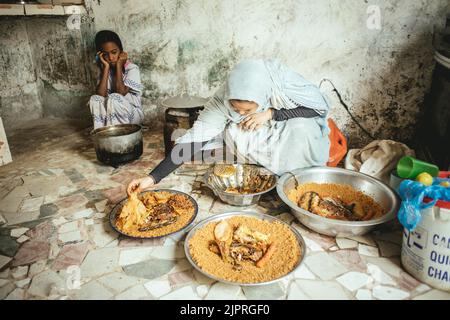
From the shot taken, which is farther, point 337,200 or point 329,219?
point 337,200

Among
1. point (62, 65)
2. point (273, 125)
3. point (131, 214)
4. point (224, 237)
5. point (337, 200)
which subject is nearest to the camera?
point (224, 237)

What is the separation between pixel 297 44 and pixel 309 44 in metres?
0.14

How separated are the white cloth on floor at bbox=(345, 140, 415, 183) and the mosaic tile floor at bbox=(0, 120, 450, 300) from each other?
0.78 metres

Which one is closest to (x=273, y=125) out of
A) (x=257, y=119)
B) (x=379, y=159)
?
(x=257, y=119)

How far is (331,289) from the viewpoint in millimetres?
2125

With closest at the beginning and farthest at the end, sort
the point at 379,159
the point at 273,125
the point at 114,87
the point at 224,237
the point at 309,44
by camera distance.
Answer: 1. the point at 224,237
2. the point at 273,125
3. the point at 379,159
4. the point at 309,44
5. the point at 114,87

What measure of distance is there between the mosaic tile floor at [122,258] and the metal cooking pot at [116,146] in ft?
0.98

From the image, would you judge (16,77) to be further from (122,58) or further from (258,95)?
(258,95)

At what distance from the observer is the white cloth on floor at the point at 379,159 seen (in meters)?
3.41

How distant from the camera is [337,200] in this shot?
9.50ft

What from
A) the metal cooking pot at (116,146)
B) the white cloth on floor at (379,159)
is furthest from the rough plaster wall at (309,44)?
the metal cooking pot at (116,146)

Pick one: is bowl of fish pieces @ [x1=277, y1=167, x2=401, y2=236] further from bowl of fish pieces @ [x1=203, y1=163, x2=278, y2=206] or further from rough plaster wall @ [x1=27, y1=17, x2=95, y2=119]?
rough plaster wall @ [x1=27, y1=17, x2=95, y2=119]

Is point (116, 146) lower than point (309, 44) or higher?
lower
